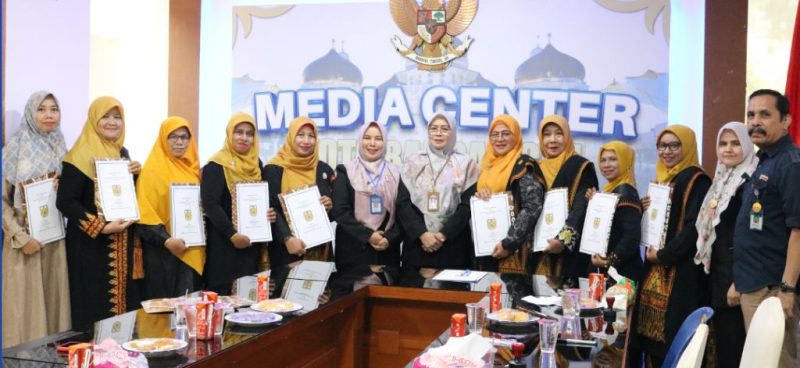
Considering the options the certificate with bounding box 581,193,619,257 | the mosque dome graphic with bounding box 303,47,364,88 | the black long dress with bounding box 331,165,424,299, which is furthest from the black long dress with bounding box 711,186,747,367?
the mosque dome graphic with bounding box 303,47,364,88

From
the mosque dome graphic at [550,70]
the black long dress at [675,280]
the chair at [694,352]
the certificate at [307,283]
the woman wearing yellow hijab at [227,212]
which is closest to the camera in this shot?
the chair at [694,352]

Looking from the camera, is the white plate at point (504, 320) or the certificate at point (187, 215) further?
the certificate at point (187, 215)

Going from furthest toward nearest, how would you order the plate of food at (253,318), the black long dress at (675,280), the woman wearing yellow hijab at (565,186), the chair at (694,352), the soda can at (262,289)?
the woman wearing yellow hijab at (565,186), the black long dress at (675,280), the soda can at (262,289), the plate of food at (253,318), the chair at (694,352)

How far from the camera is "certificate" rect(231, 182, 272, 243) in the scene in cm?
442

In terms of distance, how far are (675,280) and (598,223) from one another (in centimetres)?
52

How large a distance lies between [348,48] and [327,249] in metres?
2.22

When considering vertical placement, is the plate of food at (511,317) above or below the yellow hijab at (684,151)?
below

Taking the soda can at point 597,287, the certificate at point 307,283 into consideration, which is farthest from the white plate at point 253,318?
the soda can at point 597,287

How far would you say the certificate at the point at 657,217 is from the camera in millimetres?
4059

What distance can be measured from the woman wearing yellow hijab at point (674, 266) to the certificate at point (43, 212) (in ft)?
10.8

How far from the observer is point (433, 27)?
6074mm

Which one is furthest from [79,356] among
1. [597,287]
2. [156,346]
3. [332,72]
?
[332,72]

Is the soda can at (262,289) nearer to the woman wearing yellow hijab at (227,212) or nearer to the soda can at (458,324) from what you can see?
the soda can at (458,324)

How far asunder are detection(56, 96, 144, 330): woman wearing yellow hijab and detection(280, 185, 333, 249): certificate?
0.95m
